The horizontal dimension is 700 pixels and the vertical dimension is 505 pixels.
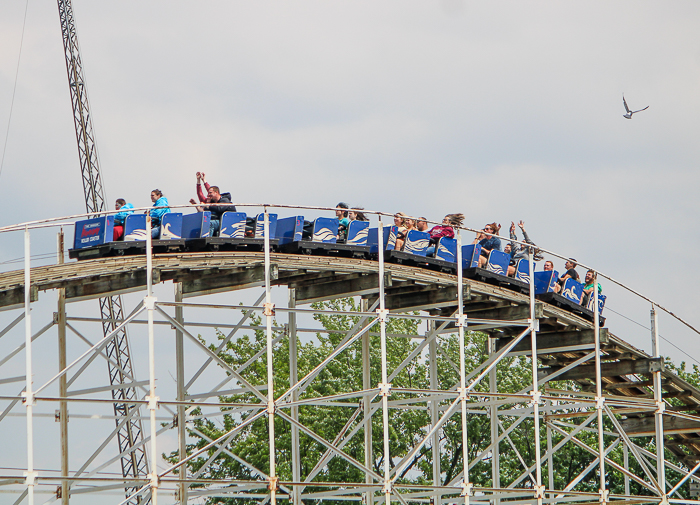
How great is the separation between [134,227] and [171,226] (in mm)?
645

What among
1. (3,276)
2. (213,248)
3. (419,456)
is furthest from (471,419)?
(3,276)

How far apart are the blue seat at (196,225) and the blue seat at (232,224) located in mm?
327

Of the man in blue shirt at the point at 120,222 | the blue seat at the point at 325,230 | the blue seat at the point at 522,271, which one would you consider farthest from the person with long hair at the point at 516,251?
the man in blue shirt at the point at 120,222

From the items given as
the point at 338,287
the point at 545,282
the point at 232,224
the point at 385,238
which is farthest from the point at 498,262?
the point at 232,224

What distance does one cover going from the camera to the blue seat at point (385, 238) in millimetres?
21369

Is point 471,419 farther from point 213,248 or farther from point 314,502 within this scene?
point 213,248

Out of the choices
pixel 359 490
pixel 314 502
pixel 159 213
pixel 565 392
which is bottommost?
pixel 314 502

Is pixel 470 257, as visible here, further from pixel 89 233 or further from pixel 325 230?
pixel 89 233

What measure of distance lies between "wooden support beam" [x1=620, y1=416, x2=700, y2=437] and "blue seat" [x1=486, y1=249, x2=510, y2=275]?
608cm

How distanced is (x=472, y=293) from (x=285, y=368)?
19.9 m

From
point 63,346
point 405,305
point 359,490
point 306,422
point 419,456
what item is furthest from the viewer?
point 419,456

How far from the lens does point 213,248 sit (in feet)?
65.3

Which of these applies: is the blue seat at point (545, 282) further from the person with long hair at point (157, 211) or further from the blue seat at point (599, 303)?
the person with long hair at point (157, 211)

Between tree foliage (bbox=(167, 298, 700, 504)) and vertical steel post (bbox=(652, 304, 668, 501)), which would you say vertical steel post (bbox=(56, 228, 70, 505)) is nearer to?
vertical steel post (bbox=(652, 304, 668, 501))
